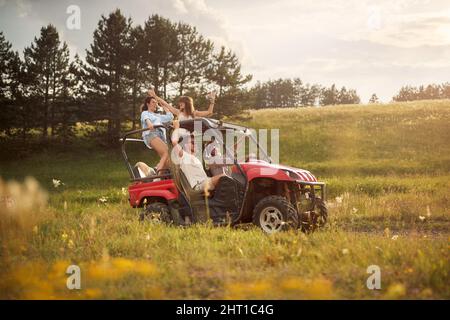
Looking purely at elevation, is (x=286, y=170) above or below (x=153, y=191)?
above

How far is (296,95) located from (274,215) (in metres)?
109

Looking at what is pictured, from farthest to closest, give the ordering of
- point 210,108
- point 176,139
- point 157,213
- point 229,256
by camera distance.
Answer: point 210,108, point 157,213, point 176,139, point 229,256

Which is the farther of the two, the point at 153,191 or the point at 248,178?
the point at 153,191

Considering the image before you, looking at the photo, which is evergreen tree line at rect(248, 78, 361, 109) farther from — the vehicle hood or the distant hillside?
the vehicle hood

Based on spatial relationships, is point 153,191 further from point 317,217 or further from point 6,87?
point 6,87

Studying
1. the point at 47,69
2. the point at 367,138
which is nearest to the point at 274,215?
the point at 367,138

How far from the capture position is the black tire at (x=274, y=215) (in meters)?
7.82

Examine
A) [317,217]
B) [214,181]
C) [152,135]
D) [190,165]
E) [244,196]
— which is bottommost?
[317,217]

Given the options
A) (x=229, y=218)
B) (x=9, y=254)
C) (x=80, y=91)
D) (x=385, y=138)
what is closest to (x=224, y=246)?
(x=229, y=218)

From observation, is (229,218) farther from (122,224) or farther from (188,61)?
(188,61)

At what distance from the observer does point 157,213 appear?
9102 mm

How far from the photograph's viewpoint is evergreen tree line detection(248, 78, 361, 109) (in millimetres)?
107812

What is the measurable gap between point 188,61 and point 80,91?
787 cm

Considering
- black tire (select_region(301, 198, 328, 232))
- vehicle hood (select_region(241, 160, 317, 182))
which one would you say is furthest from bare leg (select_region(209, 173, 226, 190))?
black tire (select_region(301, 198, 328, 232))
